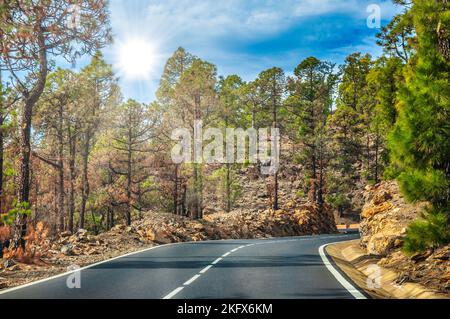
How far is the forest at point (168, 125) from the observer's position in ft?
34.1

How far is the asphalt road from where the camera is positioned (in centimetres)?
892

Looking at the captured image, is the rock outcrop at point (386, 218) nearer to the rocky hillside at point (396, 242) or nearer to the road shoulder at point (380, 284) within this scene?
the rocky hillside at point (396, 242)

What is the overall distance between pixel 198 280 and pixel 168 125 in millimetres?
27857

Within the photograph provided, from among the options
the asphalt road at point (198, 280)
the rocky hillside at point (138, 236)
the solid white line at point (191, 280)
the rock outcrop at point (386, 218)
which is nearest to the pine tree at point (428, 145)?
the asphalt road at point (198, 280)

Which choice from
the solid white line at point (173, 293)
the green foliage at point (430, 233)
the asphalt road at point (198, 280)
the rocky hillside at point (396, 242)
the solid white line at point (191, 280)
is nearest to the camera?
the solid white line at point (173, 293)

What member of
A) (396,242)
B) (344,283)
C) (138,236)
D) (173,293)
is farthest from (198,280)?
(138,236)

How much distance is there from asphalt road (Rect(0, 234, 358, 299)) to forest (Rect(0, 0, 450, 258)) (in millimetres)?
2383

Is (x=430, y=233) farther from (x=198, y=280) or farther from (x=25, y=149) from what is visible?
(x=25, y=149)

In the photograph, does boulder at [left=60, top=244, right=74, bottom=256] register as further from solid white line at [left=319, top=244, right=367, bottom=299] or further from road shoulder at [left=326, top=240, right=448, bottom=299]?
road shoulder at [left=326, top=240, right=448, bottom=299]

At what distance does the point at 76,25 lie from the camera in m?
17.1

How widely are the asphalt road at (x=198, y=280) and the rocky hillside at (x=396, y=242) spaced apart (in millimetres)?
1795

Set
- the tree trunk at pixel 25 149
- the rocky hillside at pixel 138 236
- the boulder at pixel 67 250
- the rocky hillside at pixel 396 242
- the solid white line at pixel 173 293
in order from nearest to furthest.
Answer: the solid white line at pixel 173 293
the rocky hillside at pixel 396 242
the rocky hillside at pixel 138 236
the tree trunk at pixel 25 149
the boulder at pixel 67 250

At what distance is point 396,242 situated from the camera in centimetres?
1451

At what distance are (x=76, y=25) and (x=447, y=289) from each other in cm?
1442
